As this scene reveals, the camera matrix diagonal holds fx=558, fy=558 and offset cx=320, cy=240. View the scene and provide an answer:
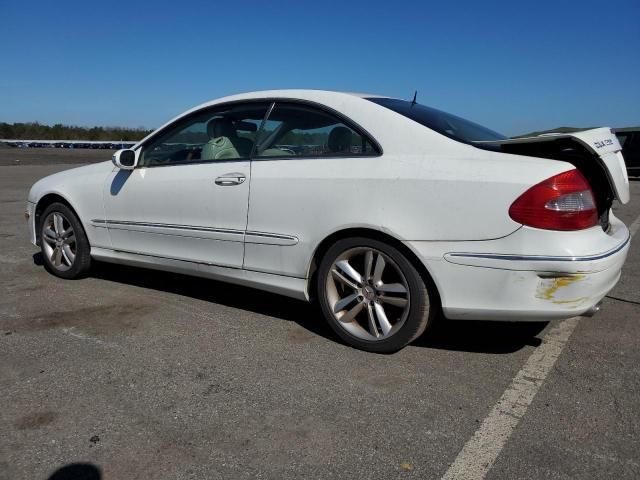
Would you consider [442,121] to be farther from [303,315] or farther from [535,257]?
[303,315]

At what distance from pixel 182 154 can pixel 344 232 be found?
1.57 metres

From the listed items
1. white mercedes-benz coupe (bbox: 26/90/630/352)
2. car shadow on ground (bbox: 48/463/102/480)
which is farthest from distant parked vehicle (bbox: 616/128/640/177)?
car shadow on ground (bbox: 48/463/102/480)

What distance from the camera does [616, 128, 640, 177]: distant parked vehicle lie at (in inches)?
710

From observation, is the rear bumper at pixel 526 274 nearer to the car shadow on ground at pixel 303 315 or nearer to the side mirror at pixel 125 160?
the car shadow on ground at pixel 303 315

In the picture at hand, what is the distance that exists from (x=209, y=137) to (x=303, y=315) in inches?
57.2

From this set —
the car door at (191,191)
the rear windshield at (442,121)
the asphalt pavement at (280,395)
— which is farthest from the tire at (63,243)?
the rear windshield at (442,121)

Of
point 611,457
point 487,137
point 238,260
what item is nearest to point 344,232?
point 238,260

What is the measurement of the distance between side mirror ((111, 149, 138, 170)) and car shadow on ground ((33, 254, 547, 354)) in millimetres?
1037

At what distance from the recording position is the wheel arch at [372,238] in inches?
120

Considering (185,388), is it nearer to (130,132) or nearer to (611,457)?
(611,457)

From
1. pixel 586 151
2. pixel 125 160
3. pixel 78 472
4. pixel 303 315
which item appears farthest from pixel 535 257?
pixel 125 160

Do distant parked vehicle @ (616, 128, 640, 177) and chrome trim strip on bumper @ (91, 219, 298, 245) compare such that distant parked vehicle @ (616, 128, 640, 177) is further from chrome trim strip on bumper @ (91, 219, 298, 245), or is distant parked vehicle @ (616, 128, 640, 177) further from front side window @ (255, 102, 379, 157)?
chrome trim strip on bumper @ (91, 219, 298, 245)

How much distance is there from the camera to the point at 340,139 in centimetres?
340

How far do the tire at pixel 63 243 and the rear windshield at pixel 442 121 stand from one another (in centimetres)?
276
